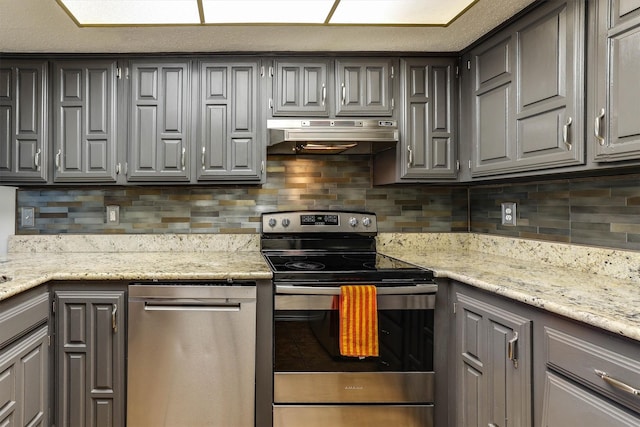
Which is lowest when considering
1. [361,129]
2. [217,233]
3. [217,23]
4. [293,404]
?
[293,404]

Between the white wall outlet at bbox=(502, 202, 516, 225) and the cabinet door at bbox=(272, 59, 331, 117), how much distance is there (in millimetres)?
1173

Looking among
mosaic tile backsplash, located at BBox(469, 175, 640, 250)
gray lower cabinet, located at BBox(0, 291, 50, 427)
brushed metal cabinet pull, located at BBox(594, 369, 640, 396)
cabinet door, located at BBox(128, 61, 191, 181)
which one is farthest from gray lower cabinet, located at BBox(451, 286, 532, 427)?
gray lower cabinet, located at BBox(0, 291, 50, 427)

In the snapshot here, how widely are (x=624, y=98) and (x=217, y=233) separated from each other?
84.5 inches

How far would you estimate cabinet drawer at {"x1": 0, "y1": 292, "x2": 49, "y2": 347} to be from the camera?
1445mm

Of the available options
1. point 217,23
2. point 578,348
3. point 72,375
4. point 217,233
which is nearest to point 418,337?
point 578,348

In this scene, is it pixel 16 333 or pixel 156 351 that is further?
pixel 156 351

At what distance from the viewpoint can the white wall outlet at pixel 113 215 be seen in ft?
8.50

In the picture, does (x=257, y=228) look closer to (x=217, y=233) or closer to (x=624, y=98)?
(x=217, y=233)

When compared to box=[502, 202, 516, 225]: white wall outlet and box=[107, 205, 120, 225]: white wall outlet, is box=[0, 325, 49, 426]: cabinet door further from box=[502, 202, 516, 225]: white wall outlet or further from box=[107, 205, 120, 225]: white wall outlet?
box=[502, 202, 516, 225]: white wall outlet

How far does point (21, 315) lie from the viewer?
1559 millimetres

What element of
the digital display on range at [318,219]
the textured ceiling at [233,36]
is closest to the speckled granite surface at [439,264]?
the digital display on range at [318,219]

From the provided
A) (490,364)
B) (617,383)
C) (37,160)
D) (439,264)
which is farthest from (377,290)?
(37,160)

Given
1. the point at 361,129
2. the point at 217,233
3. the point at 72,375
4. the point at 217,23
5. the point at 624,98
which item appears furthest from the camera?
the point at 217,233

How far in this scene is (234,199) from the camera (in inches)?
104
